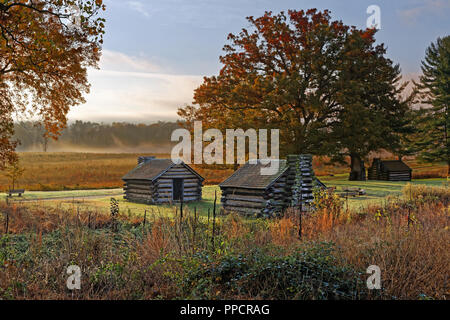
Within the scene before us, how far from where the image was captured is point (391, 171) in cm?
3669

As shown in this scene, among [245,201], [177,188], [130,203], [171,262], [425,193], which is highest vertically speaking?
[425,193]

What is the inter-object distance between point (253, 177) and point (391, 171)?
2576 centimetres

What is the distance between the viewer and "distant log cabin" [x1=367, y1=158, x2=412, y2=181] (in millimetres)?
36750

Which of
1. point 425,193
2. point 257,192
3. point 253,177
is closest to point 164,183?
point 253,177

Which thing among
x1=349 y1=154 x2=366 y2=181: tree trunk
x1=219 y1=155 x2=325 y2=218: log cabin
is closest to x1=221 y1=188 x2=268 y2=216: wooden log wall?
x1=219 y1=155 x2=325 y2=218: log cabin

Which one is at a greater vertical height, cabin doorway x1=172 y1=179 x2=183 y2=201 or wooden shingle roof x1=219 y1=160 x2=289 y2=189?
wooden shingle roof x1=219 y1=160 x2=289 y2=189

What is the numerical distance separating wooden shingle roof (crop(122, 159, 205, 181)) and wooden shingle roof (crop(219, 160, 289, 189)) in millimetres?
5186

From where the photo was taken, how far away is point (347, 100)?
3131 centimetres

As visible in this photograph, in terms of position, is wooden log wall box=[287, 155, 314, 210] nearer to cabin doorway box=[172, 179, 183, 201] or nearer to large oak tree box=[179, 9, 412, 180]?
cabin doorway box=[172, 179, 183, 201]
